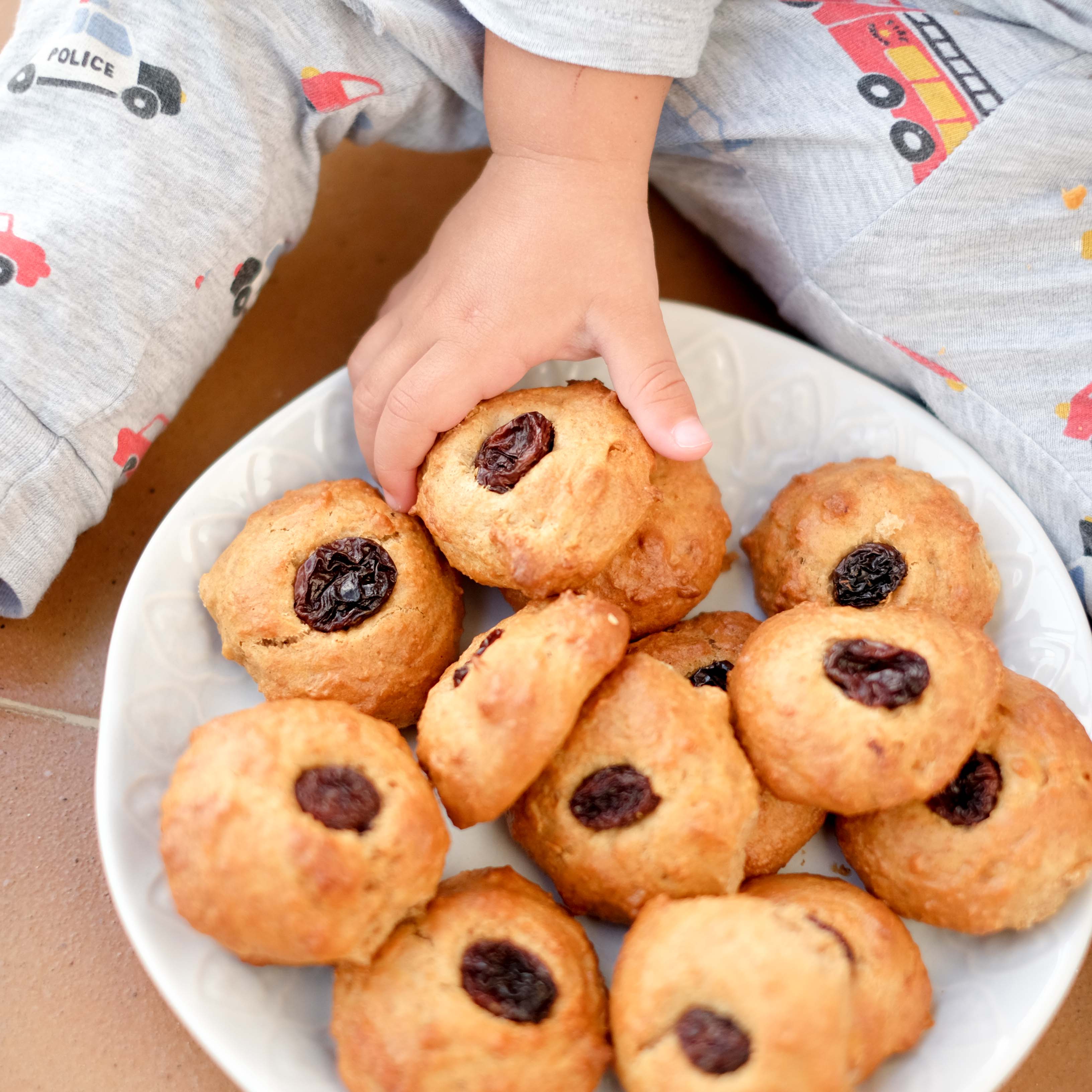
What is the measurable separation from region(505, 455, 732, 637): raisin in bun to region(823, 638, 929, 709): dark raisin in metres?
0.28

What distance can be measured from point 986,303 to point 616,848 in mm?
1046

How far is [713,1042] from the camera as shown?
86 cm

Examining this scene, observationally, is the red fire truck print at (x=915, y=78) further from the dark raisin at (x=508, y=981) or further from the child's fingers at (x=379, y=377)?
the dark raisin at (x=508, y=981)

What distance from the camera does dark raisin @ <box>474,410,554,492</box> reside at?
111 centimetres

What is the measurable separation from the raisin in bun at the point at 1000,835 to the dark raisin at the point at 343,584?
0.68 meters

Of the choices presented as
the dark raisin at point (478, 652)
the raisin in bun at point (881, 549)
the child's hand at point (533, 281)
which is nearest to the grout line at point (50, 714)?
the child's hand at point (533, 281)

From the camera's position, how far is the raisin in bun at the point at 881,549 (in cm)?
123

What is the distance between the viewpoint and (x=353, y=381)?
135 cm

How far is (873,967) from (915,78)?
129 cm

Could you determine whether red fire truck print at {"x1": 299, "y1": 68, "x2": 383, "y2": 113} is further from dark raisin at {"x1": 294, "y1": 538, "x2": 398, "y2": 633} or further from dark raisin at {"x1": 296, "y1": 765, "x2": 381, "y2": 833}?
dark raisin at {"x1": 296, "y1": 765, "x2": 381, "y2": 833}

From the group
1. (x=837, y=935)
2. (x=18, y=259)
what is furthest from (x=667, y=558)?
(x=18, y=259)

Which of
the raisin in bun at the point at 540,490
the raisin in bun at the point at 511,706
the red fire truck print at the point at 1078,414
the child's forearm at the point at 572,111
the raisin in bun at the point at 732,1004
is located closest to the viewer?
the raisin in bun at the point at 732,1004

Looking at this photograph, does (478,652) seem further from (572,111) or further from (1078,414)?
(1078,414)

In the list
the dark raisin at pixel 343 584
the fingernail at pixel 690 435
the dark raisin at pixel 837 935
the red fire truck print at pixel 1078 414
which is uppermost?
the red fire truck print at pixel 1078 414
